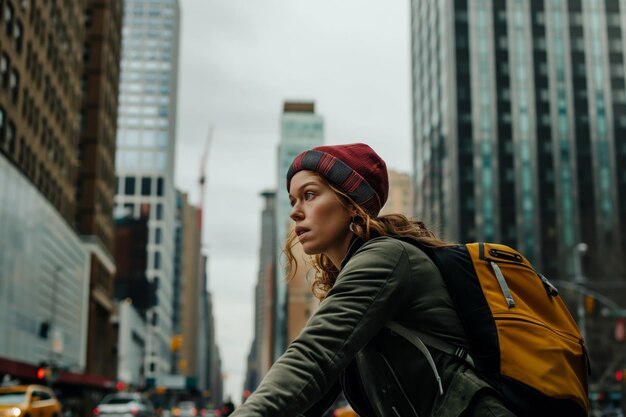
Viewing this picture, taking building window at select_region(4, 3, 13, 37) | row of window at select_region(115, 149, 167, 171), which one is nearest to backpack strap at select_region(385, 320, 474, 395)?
building window at select_region(4, 3, 13, 37)

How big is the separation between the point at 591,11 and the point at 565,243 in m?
27.1

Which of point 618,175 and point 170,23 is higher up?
point 170,23

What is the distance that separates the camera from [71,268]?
62938 mm

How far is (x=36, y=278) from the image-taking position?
5000 cm

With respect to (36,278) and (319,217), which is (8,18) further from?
(319,217)

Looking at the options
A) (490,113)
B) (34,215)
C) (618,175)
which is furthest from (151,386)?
(34,215)

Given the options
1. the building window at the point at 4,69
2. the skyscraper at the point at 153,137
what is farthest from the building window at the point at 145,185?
the building window at the point at 4,69

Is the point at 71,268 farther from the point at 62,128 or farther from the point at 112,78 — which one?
the point at 112,78

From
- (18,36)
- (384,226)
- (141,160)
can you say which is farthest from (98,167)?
(141,160)

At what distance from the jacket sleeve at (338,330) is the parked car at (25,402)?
62.8 ft

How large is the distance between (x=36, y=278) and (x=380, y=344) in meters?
50.2

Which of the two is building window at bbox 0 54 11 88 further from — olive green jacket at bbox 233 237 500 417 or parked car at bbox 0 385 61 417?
olive green jacket at bbox 233 237 500 417

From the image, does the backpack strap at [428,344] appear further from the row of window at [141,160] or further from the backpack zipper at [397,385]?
the row of window at [141,160]

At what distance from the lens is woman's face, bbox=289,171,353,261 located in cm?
253
